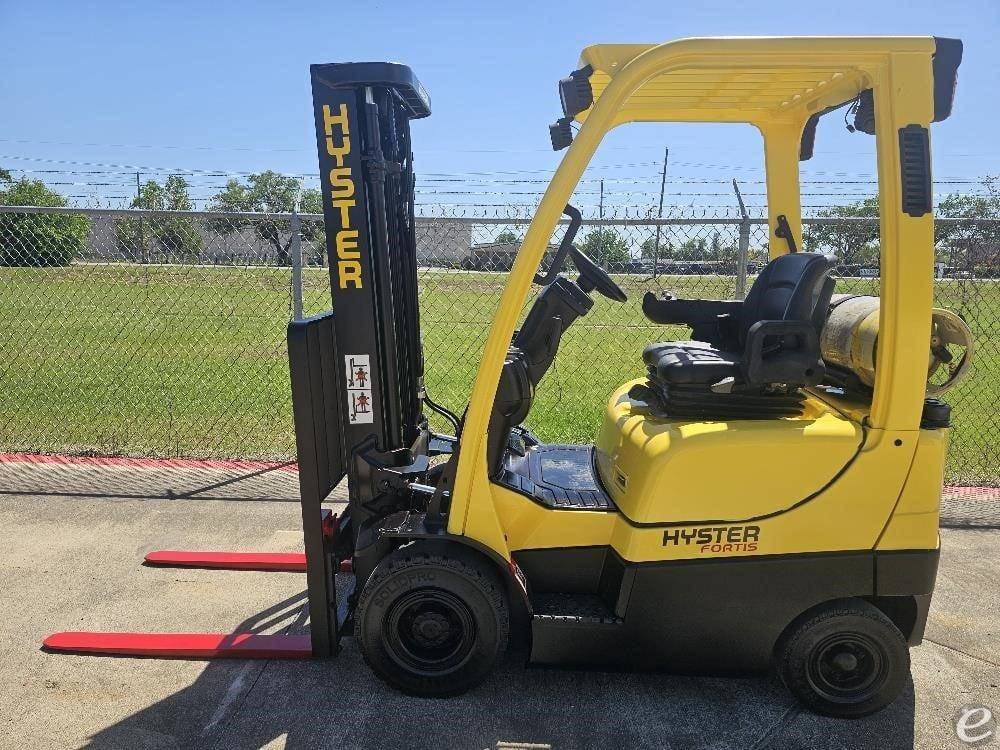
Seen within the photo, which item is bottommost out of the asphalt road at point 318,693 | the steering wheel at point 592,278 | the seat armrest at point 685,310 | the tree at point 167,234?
the asphalt road at point 318,693

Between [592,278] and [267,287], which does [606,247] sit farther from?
[267,287]

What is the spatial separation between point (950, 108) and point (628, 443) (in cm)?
170

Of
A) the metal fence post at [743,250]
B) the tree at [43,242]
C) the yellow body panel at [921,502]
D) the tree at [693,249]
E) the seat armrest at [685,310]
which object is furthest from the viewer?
the tree at [43,242]

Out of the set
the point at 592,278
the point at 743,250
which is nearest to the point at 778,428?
the point at 592,278

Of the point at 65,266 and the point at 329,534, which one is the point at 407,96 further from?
the point at 65,266

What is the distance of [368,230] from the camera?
9.87 ft

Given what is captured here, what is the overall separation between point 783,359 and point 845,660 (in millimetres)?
1263

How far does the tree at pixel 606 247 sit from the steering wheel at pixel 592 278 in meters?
2.65

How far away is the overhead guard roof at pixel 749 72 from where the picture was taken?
2488 millimetres

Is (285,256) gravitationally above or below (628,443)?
above

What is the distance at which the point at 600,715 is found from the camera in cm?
295

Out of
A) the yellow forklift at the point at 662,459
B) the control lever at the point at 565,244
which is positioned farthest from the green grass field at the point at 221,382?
the control lever at the point at 565,244

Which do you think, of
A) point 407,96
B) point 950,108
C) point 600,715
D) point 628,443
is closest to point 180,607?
point 600,715

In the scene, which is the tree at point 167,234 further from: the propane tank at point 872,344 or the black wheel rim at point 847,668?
the black wheel rim at point 847,668
